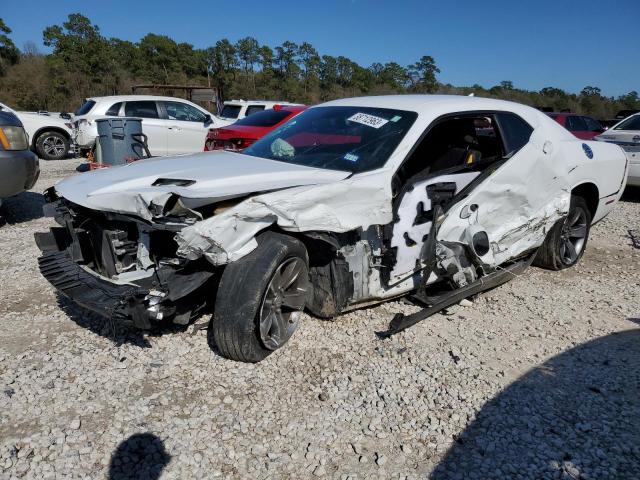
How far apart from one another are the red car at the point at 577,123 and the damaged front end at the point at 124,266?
11451 millimetres

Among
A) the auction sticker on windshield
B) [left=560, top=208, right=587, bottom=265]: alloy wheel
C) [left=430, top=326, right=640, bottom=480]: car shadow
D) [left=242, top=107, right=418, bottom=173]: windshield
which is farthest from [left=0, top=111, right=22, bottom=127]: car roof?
[left=560, top=208, right=587, bottom=265]: alloy wheel

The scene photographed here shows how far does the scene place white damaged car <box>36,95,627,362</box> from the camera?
2715mm

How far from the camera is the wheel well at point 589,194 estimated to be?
15.5 feet

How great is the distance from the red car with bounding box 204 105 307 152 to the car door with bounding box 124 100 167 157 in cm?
270

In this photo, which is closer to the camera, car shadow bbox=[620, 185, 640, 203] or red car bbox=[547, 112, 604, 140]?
car shadow bbox=[620, 185, 640, 203]

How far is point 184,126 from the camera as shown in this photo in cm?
1143

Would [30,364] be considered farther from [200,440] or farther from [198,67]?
[198,67]

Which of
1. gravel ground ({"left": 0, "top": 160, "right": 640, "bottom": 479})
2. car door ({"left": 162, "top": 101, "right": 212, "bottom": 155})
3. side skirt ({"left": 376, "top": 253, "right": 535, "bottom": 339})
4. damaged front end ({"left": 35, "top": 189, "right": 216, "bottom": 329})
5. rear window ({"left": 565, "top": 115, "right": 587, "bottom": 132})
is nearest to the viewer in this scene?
gravel ground ({"left": 0, "top": 160, "right": 640, "bottom": 479})

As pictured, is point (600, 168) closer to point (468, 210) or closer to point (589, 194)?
point (589, 194)

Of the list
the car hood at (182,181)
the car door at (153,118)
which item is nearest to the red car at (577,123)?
the car door at (153,118)

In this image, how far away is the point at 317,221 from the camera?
111 inches

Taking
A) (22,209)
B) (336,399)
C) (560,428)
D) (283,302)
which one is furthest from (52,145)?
(560,428)

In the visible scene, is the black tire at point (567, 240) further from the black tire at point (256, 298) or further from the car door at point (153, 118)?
the car door at point (153, 118)

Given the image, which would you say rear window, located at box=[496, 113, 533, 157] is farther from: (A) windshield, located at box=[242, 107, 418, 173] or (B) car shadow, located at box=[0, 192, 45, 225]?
(B) car shadow, located at box=[0, 192, 45, 225]
